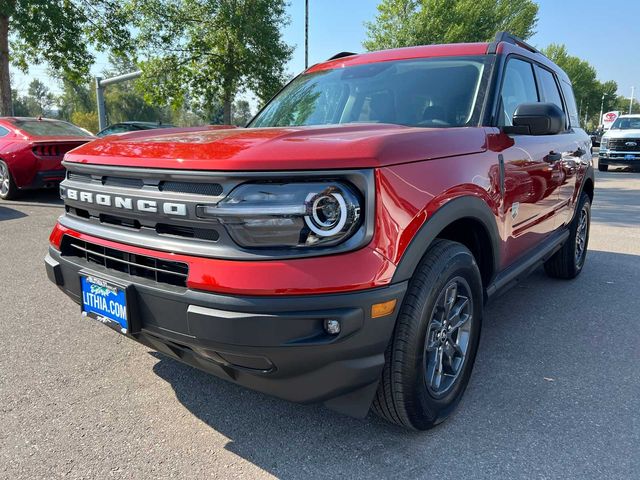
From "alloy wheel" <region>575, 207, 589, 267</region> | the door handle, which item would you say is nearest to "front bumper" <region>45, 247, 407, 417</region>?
the door handle

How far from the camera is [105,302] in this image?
2.06 metres

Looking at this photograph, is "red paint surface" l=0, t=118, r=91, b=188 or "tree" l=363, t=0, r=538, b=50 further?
"tree" l=363, t=0, r=538, b=50

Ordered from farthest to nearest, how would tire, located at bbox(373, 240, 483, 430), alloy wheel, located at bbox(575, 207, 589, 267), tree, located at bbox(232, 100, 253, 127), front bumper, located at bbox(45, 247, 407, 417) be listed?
tree, located at bbox(232, 100, 253, 127), alloy wheel, located at bbox(575, 207, 589, 267), tire, located at bbox(373, 240, 483, 430), front bumper, located at bbox(45, 247, 407, 417)

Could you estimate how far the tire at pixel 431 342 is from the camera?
6.42 ft

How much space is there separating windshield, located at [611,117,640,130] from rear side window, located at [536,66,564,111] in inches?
636

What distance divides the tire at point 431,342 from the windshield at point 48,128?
7.94m

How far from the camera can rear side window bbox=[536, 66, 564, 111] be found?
12.4 ft

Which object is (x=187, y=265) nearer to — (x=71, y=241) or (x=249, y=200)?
(x=249, y=200)

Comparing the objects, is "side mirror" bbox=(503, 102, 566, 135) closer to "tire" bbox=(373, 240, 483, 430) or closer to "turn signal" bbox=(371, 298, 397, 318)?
"tire" bbox=(373, 240, 483, 430)

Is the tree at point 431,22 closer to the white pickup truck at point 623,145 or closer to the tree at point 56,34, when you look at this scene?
the white pickup truck at point 623,145

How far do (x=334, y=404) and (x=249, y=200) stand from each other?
86 centimetres

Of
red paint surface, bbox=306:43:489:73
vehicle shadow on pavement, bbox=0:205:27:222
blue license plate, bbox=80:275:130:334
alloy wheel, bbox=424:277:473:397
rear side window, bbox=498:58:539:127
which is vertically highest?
red paint surface, bbox=306:43:489:73

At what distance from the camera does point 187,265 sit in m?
1.81

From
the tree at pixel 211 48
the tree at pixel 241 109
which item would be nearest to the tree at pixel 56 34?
the tree at pixel 211 48
